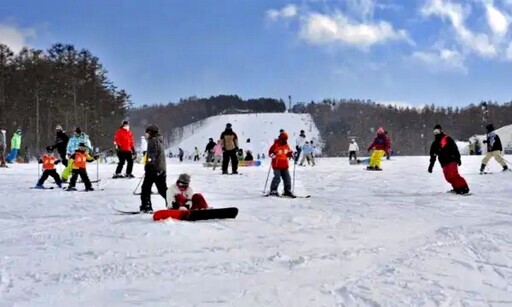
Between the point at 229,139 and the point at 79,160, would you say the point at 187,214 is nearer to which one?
the point at 79,160

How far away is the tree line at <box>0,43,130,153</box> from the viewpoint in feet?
169

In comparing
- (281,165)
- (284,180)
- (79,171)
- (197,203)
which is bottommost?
(197,203)

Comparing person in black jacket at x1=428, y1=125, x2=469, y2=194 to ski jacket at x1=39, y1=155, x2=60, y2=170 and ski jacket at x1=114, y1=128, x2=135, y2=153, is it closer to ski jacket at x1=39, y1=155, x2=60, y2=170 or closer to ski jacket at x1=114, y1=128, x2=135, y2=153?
ski jacket at x1=114, y1=128, x2=135, y2=153

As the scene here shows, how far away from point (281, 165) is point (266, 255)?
258 inches

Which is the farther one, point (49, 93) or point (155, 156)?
point (49, 93)

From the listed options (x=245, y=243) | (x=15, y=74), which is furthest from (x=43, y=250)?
(x=15, y=74)

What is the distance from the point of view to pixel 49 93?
53188 mm

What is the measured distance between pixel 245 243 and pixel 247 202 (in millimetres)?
4471

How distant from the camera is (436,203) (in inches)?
441

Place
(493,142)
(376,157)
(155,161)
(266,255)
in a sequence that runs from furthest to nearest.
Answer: (376,157) → (493,142) → (155,161) → (266,255)

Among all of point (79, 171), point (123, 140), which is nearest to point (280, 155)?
point (79, 171)

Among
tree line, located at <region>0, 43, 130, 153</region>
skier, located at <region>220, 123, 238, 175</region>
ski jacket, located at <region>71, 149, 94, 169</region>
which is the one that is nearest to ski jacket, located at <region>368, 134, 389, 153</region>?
skier, located at <region>220, 123, 238, 175</region>

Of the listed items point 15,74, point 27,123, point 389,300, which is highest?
point 15,74

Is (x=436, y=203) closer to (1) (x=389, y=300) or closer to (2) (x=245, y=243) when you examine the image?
(2) (x=245, y=243)
